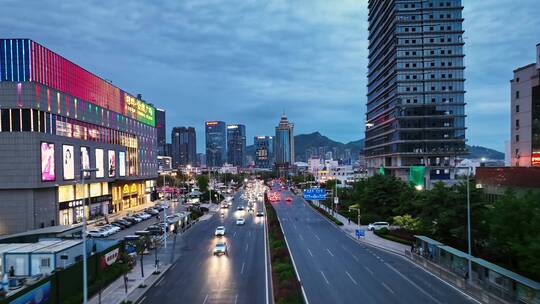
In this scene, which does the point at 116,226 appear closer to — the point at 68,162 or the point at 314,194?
the point at 68,162

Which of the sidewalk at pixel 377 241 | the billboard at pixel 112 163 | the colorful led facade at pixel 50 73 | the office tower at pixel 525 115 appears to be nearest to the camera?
the sidewalk at pixel 377 241

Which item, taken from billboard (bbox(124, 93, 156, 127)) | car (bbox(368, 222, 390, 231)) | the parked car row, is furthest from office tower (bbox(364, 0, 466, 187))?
billboard (bbox(124, 93, 156, 127))

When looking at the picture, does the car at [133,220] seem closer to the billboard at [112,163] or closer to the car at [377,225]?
the billboard at [112,163]

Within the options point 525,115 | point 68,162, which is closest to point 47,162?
point 68,162

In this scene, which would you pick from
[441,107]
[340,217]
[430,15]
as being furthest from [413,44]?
[340,217]

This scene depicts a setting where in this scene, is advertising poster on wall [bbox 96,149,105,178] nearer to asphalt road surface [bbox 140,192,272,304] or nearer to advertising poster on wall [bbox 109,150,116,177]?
advertising poster on wall [bbox 109,150,116,177]

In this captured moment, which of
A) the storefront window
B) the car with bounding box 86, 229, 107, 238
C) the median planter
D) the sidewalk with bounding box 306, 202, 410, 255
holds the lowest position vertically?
the sidewalk with bounding box 306, 202, 410, 255

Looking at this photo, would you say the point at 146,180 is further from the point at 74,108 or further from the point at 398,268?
the point at 398,268

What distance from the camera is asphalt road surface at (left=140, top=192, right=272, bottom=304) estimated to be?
3006cm

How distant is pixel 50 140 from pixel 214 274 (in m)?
42.0

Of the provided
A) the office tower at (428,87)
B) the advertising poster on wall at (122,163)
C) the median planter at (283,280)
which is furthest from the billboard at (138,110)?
the median planter at (283,280)

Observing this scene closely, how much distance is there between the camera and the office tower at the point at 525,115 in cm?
7188

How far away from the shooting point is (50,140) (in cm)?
6494

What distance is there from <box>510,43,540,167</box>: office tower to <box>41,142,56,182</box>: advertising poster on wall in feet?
251
